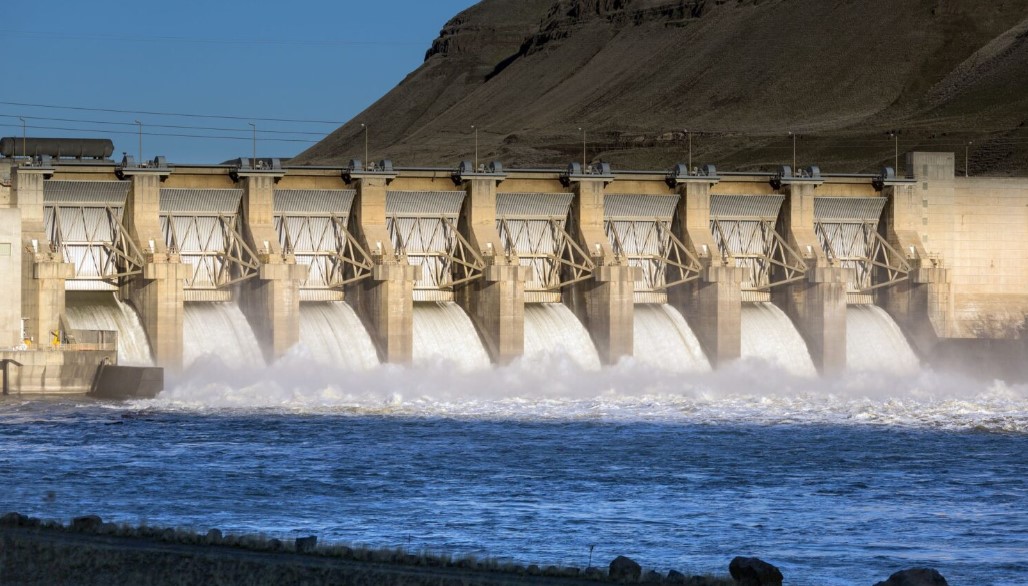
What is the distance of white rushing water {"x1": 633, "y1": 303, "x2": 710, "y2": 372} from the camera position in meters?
71.5

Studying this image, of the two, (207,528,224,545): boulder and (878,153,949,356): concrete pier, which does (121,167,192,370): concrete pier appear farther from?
(207,528,224,545): boulder

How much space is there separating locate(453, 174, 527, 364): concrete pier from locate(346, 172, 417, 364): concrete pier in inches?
121

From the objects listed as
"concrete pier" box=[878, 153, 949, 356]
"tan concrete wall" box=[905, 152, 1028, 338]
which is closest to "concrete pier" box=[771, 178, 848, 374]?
"concrete pier" box=[878, 153, 949, 356]

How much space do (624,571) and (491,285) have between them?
1724 inches

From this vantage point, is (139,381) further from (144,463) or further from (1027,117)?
(1027,117)

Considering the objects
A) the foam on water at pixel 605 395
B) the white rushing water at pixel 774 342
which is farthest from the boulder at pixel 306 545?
the white rushing water at pixel 774 342

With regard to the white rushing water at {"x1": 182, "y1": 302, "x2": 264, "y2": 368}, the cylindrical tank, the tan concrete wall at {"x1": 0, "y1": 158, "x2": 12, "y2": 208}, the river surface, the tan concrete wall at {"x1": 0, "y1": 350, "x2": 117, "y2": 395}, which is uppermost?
the cylindrical tank

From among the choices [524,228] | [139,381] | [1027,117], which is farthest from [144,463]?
[1027,117]

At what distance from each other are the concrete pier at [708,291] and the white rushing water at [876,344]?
6834mm

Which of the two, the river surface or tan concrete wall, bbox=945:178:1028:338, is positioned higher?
tan concrete wall, bbox=945:178:1028:338

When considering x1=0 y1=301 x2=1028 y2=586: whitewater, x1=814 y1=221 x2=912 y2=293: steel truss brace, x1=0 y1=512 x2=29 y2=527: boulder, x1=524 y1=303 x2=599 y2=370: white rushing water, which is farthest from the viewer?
→ x1=814 y1=221 x2=912 y2=293: steel truss brace

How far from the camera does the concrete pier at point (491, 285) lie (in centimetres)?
6731

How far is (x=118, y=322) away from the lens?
62.2 m

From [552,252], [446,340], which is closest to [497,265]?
[446,340]
